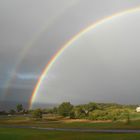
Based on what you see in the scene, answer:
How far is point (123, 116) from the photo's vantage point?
11925 centimetres

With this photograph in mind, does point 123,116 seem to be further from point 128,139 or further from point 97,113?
point 128,139

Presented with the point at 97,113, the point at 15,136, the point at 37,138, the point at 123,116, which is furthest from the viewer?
the point at 97,113

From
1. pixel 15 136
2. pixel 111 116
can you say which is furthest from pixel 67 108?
pixel 15 136

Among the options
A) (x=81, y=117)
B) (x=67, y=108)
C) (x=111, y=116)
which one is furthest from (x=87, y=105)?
(x=111, y=116)

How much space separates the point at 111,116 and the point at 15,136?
2900 inches

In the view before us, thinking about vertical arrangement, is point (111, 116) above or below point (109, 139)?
above

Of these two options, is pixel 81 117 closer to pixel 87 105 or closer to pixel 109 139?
pixel 87 105

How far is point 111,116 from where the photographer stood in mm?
124750

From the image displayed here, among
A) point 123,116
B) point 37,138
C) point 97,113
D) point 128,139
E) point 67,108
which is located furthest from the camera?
point 67,108

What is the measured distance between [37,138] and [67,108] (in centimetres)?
10891

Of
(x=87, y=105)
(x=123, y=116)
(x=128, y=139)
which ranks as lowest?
(x=128, y=139)

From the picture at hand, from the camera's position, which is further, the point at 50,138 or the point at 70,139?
the point at 50,138

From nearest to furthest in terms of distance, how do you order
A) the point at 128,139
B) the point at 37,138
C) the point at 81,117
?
the point at 128,139 → the point at 37,138 → the point at 81,117

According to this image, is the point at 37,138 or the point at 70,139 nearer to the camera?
the point at 70,139
